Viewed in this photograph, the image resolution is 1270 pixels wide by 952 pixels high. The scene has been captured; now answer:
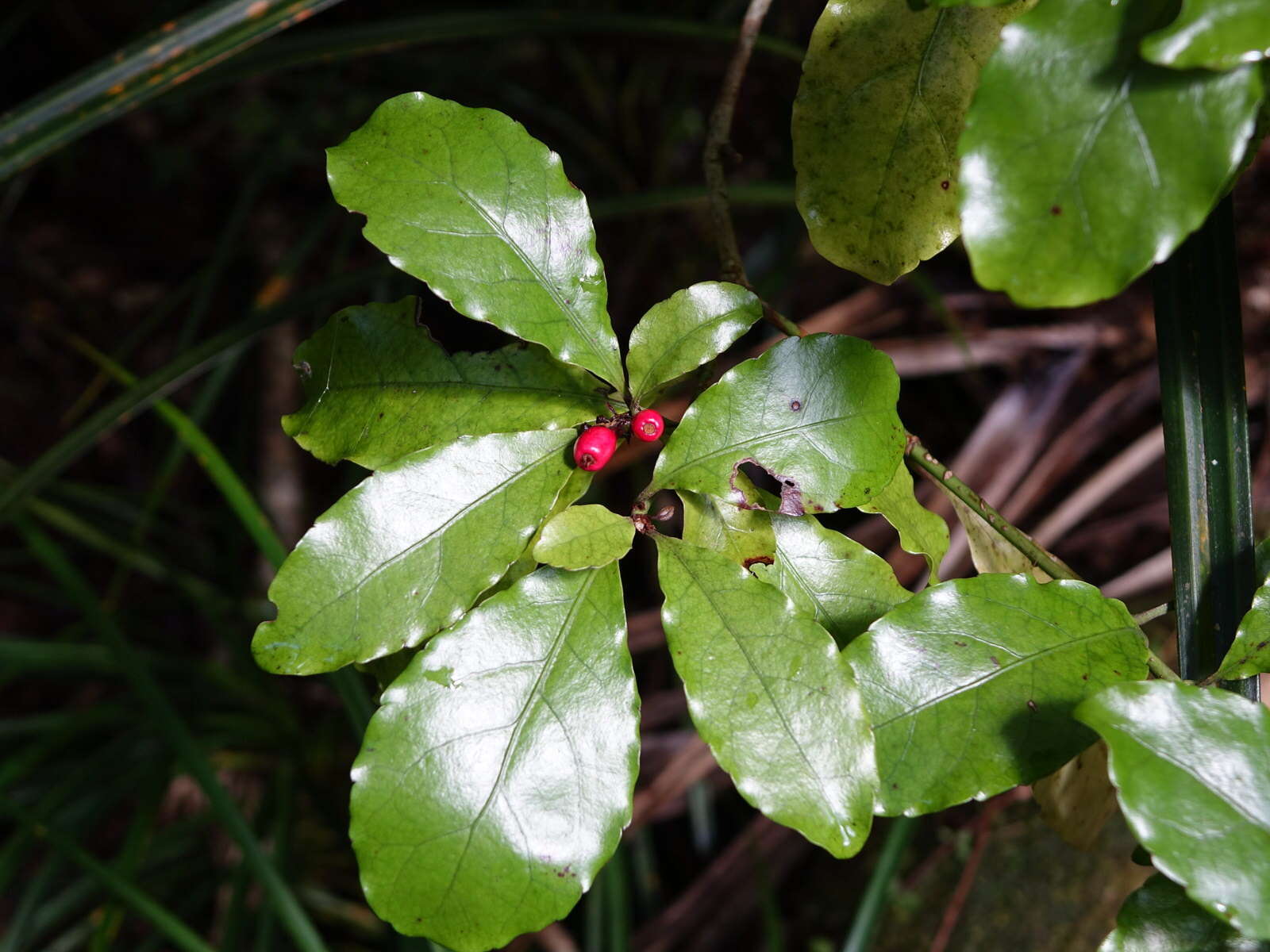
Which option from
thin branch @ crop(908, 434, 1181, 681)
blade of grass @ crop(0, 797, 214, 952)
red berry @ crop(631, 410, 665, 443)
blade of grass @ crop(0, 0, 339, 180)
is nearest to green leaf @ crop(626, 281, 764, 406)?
red berry @ crop(631, 410, 665, 443)

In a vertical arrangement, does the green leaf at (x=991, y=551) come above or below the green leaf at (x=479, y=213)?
below

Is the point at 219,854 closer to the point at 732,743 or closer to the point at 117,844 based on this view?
the point at 117,844

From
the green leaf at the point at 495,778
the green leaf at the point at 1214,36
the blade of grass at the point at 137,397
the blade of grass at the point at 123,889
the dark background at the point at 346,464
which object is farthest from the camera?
the dark background at the point at 346,464

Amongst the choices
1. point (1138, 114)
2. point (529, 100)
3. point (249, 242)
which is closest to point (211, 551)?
point (249, 242)

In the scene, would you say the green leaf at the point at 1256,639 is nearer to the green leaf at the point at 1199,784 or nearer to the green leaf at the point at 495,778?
the green leaf at the point at 1199,784

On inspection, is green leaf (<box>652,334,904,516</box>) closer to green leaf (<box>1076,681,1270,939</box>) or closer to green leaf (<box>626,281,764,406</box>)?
green leaf (<box>626,281,764,406</box>)

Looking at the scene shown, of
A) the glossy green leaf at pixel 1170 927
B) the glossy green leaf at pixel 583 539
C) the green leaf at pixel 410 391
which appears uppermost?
the green leaf at pixel 410 391

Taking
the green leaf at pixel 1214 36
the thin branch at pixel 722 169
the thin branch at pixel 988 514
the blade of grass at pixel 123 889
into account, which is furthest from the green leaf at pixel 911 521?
the blade of grass at pixel 123 889
